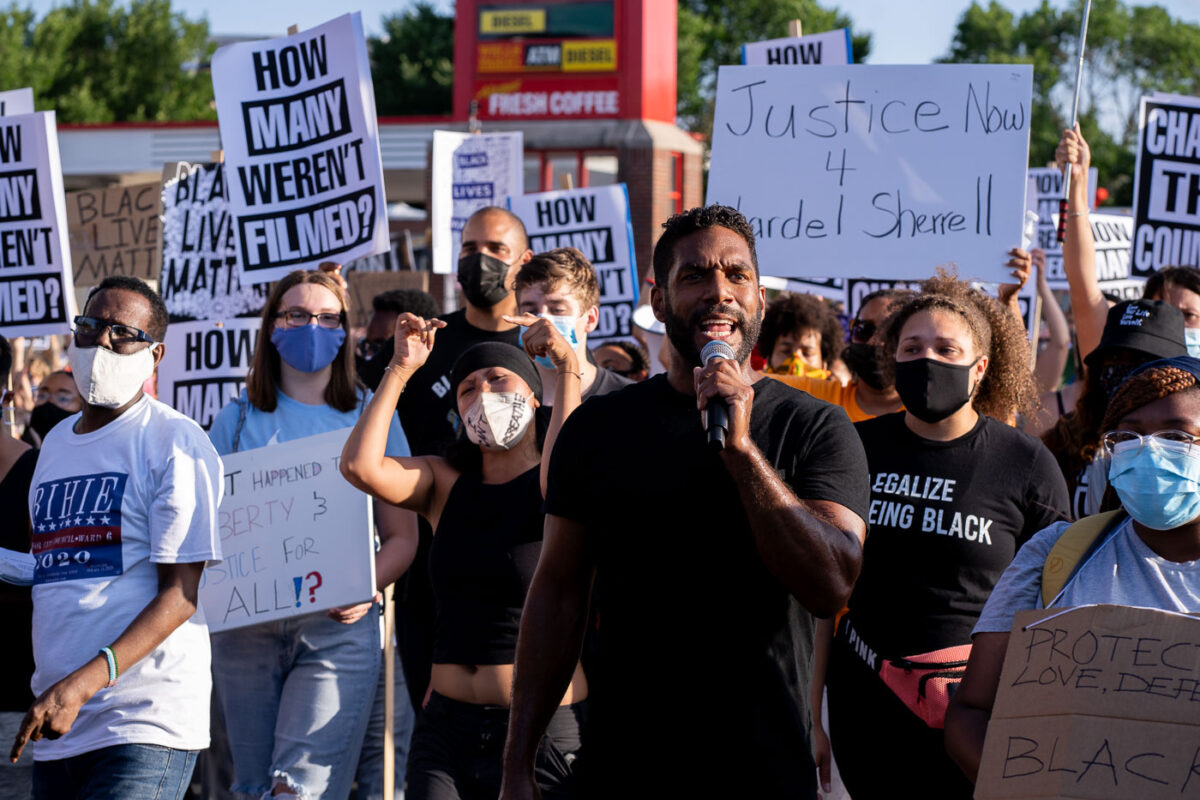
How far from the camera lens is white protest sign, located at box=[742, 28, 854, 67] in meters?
8.55

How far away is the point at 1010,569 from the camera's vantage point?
288cm

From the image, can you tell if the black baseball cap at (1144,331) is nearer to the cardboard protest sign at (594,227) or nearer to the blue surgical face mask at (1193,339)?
the blue surgical face mask at (1193,339)

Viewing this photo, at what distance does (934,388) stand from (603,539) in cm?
168

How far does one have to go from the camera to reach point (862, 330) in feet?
19.6

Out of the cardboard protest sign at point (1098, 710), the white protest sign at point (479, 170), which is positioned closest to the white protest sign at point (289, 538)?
the cardboard protest sign at point (1098, 710)

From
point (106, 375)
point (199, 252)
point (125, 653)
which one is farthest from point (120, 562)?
point (199, 252)

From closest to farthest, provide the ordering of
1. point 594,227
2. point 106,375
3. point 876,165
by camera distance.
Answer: point 106,375
point 876,165
point 594,227

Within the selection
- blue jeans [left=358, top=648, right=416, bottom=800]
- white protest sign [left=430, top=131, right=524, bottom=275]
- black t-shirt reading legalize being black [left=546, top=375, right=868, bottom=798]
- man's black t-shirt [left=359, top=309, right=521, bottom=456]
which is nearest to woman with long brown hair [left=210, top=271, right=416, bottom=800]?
man's black t-shirt [left=359, top=309, right=521, bottom=456]

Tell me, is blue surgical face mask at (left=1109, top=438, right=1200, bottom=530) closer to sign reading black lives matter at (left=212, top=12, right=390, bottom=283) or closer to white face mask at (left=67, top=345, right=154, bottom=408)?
white face mask at (left=67, top=345, right=154, bottom=408)

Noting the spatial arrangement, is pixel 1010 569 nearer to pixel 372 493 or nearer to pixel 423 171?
pixel 372 493

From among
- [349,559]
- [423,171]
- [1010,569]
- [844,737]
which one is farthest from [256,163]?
[423,171]

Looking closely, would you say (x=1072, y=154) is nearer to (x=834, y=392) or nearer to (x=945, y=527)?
(x=834, y=392)

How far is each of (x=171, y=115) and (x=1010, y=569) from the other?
46161mm

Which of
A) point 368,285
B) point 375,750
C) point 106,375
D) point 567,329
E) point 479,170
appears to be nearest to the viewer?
point 106,375
